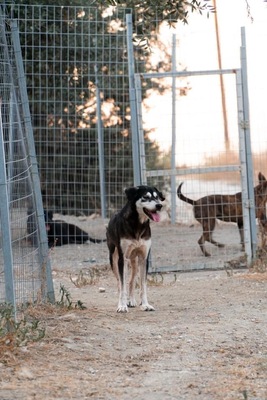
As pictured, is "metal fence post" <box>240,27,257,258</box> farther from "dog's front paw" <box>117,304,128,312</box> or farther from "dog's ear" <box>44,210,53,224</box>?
"dog's front paw" <box>117,304,128,312</box>

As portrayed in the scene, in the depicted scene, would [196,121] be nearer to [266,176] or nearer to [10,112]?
[266,176]

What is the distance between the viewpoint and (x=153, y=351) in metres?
7.17

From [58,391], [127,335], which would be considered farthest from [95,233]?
[58,391]

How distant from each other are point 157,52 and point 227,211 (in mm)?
5299

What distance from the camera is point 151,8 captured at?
8.24 meters

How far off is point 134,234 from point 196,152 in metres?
4.71

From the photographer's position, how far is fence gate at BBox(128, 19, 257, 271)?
1265 centimetres

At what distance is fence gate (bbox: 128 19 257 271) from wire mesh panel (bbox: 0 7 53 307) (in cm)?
350

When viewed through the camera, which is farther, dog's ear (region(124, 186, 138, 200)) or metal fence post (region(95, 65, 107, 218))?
metal fence post (region(95, 65, 107, 218))

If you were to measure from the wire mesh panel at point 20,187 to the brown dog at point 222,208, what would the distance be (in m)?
5.03

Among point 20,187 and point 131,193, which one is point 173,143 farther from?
point 20,187

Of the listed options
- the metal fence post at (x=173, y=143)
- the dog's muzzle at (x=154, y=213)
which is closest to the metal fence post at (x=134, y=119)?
the dog's muzzle at (x=154, y=213)

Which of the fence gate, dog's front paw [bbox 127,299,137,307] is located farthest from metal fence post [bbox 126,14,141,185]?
dog's front paw [bbox 127,299,137,307]

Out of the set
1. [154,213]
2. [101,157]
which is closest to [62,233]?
[101,157]
